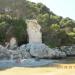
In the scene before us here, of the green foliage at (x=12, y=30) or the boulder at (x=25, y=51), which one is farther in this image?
the green foliage at (x=12, y=30)

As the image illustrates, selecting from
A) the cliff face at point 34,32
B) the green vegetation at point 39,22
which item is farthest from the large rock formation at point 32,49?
the green vegetation at point 39,22

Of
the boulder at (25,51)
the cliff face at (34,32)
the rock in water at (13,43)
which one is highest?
the cliff face at (34,32)

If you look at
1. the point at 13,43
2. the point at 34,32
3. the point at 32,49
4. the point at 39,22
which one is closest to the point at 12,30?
the point at 13,43

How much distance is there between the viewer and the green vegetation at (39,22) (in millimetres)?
41875

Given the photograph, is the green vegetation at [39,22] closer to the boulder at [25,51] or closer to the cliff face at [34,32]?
the cliff face at [34,32]

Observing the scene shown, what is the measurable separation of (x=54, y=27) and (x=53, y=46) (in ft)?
18.4

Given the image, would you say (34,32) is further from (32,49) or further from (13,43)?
(32,49)

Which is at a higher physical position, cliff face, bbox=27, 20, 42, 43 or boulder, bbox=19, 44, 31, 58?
cliff face, bbox=27, 20, 42, 43

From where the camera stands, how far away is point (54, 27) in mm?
47031

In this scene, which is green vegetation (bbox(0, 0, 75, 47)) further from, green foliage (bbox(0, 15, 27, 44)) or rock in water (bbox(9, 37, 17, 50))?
rock in water (bbox(9, 37, 17, 50))

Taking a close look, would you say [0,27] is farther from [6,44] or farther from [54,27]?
[54,27]

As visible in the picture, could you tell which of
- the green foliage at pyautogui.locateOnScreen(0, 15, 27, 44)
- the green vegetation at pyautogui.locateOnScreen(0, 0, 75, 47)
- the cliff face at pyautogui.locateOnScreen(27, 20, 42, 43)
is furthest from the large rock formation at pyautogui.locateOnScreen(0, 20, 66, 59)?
the green vegetation at pyautogui.locateOnScreen(0, 0, 75, 47)

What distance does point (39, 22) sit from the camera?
48.3 metres

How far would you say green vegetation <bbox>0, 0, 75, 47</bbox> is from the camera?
41.9 meters
